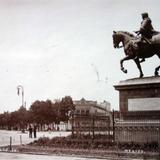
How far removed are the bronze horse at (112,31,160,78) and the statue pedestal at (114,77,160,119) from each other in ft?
3.32

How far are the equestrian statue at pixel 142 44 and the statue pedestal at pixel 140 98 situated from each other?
3.32 ft

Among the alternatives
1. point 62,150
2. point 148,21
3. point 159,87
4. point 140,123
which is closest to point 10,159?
point 62,150

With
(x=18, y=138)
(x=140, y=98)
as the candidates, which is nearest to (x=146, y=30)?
(x=140, y=98)

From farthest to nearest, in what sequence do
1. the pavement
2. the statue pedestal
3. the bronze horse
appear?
the pavement → the bronze horse → the statue pedestal

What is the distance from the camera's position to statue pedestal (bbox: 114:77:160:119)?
72.0 ft

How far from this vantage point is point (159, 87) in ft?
71.7

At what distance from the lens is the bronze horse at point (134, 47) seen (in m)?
22.5

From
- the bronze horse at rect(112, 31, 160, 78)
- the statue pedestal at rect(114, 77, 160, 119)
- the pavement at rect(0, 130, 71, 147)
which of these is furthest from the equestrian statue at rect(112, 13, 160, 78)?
the pavement at rect(0, 130, 71, 147)

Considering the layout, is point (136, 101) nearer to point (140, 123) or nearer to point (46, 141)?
point (140, 123)

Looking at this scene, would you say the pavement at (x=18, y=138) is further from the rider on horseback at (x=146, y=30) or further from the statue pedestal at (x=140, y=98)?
the rider on horseback at (x=146, y=30)

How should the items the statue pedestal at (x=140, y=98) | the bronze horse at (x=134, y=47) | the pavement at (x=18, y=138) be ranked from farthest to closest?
1. the pavement at (x=18, y=138)
2. the bronze horse at (x=134, y=47)
3. the statue pedestal at (x=140, y=98)

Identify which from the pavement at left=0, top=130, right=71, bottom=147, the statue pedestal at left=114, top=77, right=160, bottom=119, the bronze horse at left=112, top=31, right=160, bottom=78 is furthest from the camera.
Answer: the pavement at left=0, top=130, right=71, bottom=147

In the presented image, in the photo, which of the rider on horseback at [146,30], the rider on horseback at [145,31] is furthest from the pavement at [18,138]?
the rider on horseback at [146,30]

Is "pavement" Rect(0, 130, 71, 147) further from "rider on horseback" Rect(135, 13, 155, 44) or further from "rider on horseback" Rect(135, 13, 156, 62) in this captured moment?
"rider on horseback" Rect(135, 13, 155, 44)
